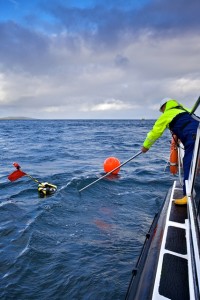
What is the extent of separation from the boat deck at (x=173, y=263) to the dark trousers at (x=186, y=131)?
0.97m

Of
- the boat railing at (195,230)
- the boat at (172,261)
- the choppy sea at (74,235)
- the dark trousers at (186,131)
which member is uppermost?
the dark trousers at (186,131)

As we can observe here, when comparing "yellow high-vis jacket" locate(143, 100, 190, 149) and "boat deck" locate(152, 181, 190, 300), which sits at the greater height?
"yellow high-vis jacket" locate(143, 100, 190, 149)

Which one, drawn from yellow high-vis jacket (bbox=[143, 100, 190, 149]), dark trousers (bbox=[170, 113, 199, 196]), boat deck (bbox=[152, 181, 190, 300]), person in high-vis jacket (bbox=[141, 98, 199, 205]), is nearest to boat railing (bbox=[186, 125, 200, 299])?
boat deck (bbox=[152, 181, 190, 300])

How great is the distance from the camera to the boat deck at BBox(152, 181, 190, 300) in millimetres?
3180

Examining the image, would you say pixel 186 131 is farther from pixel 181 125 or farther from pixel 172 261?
pixel 172 261

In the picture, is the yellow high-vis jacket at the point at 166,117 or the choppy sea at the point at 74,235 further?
the yellow high-vis jacket at the point at 166,117

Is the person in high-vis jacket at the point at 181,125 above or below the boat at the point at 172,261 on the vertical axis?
above

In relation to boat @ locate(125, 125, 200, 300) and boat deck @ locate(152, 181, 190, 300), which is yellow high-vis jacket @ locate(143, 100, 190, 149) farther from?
boat deck @ locate(152, 181, 190, 300)

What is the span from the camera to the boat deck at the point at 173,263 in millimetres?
3180

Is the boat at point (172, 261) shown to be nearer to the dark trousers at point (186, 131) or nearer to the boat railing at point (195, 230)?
the boat railing at point (195, 230)

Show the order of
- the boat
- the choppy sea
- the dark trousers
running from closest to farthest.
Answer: the boat
the choppy sea
the dark trousers

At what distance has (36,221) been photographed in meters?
7.52

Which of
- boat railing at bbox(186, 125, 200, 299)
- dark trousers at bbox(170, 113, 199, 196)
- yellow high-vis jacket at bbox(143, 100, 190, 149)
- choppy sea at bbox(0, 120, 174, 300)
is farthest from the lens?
yellow high-vis jacket at bbox(143, 100, 190, 149)

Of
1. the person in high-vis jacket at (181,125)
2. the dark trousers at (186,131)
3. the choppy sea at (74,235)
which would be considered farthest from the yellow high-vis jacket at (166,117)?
the choppy sea at (74,235)
